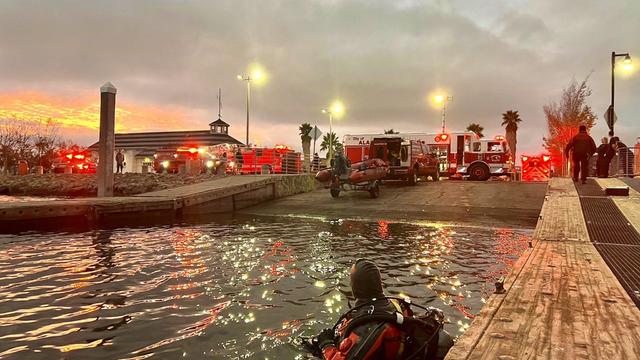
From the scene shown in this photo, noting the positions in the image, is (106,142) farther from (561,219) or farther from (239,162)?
(561,219)

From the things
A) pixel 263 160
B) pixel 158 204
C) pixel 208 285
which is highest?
pixel 263 160

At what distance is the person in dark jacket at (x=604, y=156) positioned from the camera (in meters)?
19.3

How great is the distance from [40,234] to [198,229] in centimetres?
393

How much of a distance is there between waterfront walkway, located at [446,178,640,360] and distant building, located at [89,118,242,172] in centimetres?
5563

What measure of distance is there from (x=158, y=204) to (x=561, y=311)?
534 inches

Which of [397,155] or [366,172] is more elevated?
[397,155]

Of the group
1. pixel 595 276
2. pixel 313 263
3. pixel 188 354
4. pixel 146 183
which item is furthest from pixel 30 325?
pixel 146 183

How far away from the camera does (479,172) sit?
26516 mm

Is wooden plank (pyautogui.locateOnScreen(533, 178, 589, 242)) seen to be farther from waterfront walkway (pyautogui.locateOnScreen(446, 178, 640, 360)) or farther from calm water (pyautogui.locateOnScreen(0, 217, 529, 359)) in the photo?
calm water (pyautogui.locateOnScreen(0, 217, 529, 359))

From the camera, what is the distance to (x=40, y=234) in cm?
1135

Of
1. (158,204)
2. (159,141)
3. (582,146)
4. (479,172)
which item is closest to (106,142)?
(158,204)

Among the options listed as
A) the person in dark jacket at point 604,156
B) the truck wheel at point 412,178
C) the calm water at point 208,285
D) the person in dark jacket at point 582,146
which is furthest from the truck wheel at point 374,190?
the person in dark jacket at point 604,156

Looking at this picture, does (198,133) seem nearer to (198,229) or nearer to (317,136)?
(317,136)

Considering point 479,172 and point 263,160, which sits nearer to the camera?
point 479,172
